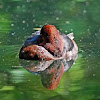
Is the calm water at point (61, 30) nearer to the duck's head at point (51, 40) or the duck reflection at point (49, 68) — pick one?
the duck reflection at point (49, 68)

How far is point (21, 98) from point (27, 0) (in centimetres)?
1040

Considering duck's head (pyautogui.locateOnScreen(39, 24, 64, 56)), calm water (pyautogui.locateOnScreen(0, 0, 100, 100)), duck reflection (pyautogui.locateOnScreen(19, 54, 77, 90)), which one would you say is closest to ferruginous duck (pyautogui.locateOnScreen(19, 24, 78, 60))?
duck's head (pyautogui.locateOnScreen(39, 24, 64, 56))

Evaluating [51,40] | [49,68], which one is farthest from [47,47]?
[49,68]

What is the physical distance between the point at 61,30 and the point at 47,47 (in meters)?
3.01

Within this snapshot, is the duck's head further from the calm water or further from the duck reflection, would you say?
the calm water

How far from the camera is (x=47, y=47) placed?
10031mm

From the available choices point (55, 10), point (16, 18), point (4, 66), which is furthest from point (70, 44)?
point (55, 10)

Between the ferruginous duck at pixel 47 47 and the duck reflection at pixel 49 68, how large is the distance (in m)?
0.11

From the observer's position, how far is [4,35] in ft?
39.5

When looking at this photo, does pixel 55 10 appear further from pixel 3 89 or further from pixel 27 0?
pixel 3 89

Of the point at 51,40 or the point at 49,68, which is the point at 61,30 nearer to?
the point at 51,40

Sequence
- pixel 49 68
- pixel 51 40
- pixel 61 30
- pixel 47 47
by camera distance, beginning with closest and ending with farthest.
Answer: pixel 49 68, pixel 47 47, pixel 51 40, pixel 61 30

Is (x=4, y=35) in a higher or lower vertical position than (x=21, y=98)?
lower

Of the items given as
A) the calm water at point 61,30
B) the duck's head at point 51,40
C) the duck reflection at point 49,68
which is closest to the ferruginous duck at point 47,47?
the duck's head at point 51,40
